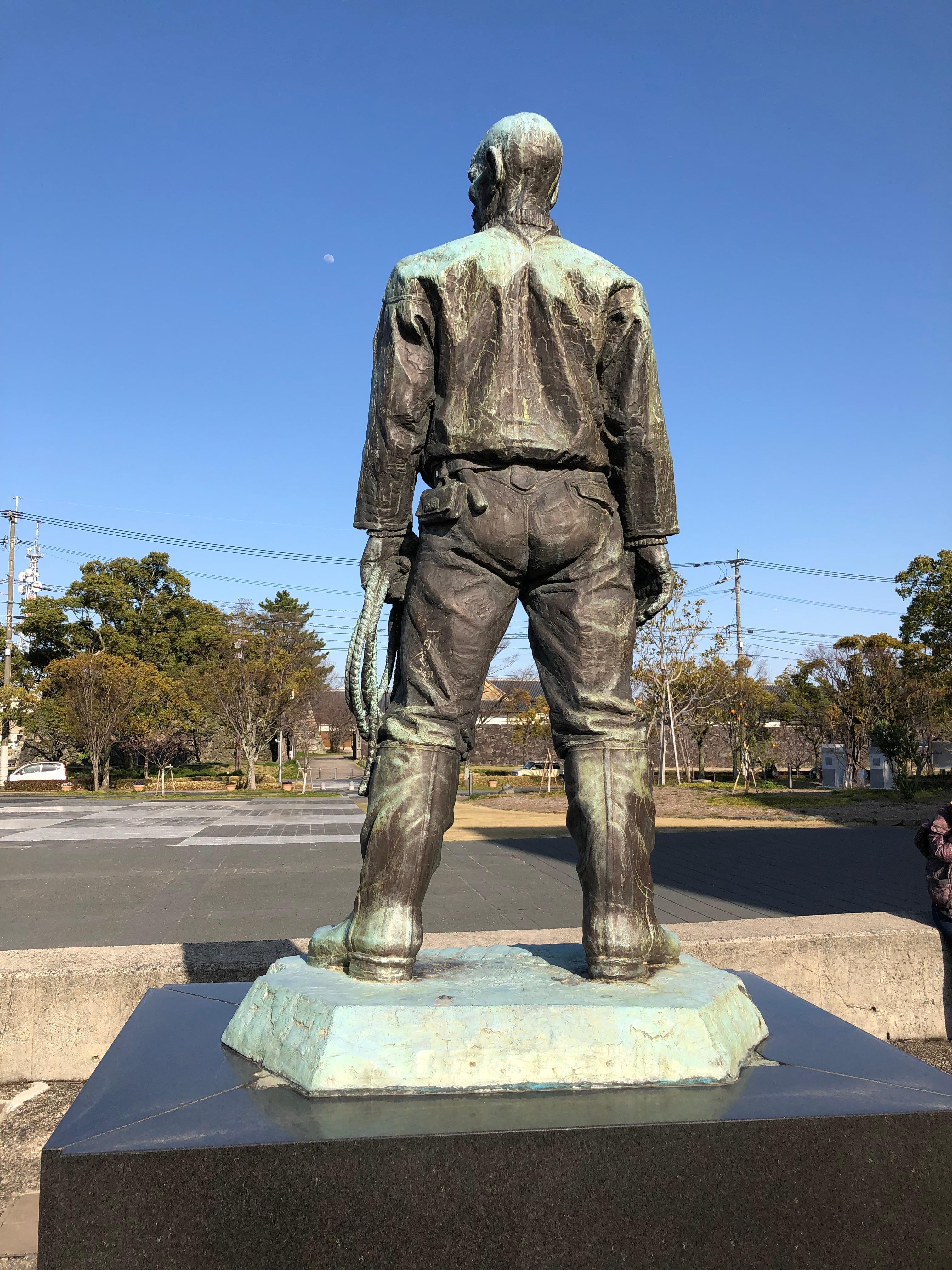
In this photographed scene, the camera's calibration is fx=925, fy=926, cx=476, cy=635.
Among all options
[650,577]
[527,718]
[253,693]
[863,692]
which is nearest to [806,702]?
[863,692]

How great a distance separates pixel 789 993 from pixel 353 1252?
1.77 metres

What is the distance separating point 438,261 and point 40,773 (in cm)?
3428

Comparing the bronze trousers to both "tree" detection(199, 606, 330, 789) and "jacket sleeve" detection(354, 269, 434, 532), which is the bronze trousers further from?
"tree" detection(199, 606, 330, 789)

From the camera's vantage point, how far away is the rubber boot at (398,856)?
99.5 inches

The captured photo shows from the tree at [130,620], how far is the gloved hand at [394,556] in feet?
114

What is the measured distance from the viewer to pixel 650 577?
297 centimetres

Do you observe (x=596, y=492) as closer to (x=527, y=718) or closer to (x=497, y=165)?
(x=497, y=165)

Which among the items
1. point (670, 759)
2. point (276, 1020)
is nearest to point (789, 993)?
point (276, 1020)

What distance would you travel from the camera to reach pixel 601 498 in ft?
9.23

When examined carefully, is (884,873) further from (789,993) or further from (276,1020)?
(276,1020)

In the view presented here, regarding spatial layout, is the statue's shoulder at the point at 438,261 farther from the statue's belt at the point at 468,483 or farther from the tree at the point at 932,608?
the tree at the point at 932,608

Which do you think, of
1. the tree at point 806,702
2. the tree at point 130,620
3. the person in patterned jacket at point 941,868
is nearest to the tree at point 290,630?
the tree at point 130,620

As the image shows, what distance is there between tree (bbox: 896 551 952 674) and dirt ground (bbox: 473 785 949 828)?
3.91 metres

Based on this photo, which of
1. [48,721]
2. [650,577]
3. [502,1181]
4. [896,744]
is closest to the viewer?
[502,1181]
